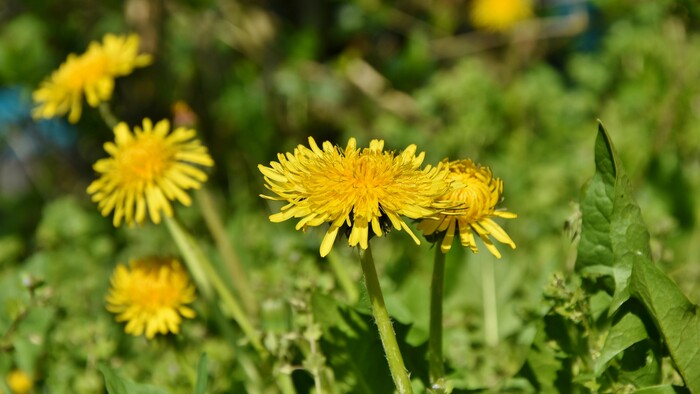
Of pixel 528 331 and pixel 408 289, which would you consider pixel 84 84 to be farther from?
pixel 528 331

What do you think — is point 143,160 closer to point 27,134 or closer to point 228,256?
point 228,256

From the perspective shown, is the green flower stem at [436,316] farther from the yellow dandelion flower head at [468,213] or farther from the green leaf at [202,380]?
the green leaf at [202,380]

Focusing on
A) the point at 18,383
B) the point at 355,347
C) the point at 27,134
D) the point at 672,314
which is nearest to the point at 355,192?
the point at 355,347

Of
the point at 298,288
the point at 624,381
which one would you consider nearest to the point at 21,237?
the point at 298,288

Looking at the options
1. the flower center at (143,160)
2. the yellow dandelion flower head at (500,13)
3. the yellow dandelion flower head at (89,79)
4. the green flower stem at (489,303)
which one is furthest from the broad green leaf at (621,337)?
the yellow dandelion flower head at (500,13)

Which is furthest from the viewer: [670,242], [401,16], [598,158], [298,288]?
[401,16]

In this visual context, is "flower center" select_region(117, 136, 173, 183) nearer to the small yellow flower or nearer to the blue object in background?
the small yellow flower

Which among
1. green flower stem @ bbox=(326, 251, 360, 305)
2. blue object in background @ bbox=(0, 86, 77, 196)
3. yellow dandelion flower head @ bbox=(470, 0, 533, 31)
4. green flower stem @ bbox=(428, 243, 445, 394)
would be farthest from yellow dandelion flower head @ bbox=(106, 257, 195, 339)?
yellow dandelion flower head @ bbox=(470, 0, 533, 31)
